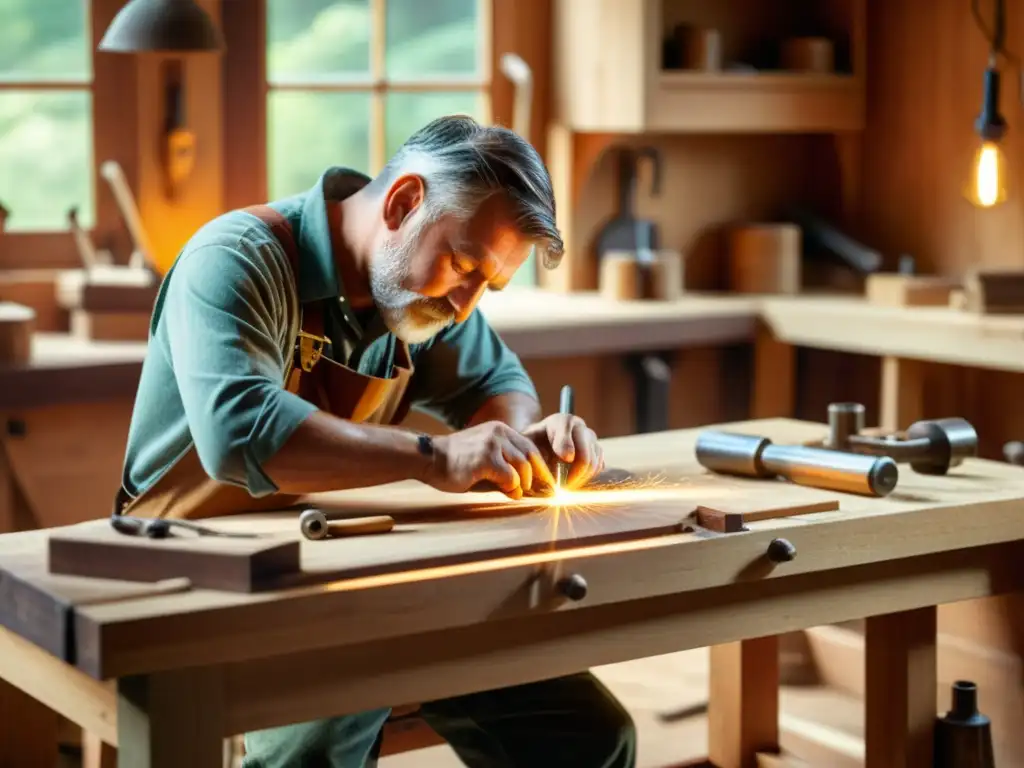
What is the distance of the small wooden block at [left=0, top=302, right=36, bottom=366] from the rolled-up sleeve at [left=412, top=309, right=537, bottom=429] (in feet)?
3.35

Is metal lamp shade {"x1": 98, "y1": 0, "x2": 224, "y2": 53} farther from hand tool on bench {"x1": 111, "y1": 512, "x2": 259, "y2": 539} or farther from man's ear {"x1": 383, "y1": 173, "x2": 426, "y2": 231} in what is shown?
hand tool on bench {"x1": 111, "y1": 512, "x2": 259, "y2": 539}

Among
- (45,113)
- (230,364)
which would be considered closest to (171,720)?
(230,364)

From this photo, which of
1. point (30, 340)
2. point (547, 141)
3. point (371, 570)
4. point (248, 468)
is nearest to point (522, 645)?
point (371, 570)

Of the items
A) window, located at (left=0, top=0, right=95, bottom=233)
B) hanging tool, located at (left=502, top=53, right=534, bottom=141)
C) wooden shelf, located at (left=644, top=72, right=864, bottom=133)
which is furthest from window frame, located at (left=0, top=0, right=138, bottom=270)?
wooden shelf, located at (left=644, top=72, right=864, bottom=133)

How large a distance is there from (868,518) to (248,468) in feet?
3.06

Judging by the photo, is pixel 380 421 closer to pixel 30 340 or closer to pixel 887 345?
pixel 30 340

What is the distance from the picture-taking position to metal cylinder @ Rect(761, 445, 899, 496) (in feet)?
8.69

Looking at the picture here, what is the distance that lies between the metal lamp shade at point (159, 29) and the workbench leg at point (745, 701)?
1740 mm

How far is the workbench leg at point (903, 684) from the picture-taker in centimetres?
288

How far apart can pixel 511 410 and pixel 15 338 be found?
124cm

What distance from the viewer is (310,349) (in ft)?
9.06

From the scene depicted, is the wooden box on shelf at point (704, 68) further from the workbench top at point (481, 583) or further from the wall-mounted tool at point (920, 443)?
the workbench top at point (481, 583)

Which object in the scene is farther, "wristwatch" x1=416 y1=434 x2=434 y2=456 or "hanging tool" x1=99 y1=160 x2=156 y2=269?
"hanging tool" x1=99 y1=160 x2=156 y2=269

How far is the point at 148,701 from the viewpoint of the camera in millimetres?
1963
